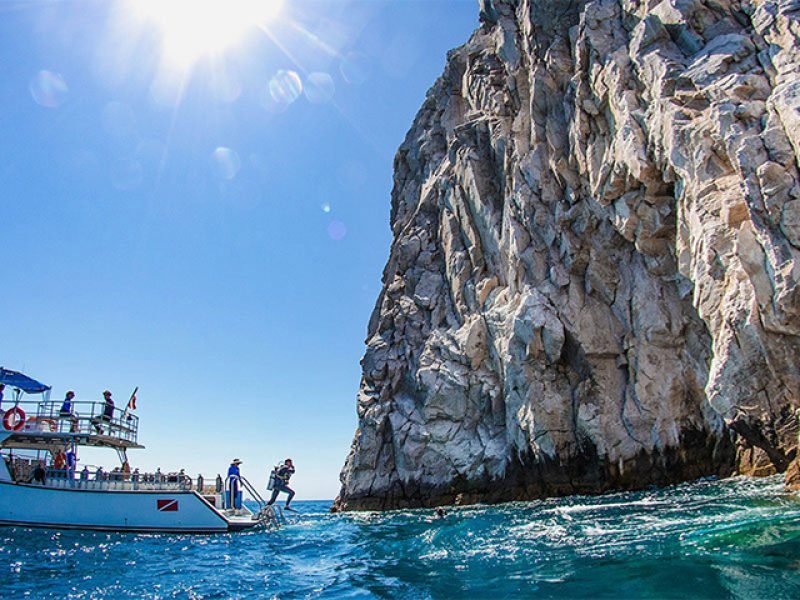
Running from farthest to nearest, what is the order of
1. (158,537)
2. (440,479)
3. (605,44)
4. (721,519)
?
(440,479) < (605,44) < (158,537) < (721,519)

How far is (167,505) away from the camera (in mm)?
22203

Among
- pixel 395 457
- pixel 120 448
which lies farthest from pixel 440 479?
pixel 120 448

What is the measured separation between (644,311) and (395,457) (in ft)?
72.2

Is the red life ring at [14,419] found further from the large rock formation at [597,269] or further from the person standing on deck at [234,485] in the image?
the large rock formation at [597,269]

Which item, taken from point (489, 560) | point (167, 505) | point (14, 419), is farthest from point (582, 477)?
point (14, 419)

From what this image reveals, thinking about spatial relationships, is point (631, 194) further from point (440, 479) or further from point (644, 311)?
point (440, 479)

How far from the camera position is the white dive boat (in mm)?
21750

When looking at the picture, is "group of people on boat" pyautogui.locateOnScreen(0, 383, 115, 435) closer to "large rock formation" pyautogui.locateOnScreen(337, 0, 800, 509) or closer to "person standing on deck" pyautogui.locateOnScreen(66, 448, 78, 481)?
"person standing on deck" pyautogui.locateOnScreen(66, 448, 78, 481)

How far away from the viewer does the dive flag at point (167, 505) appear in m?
22.2

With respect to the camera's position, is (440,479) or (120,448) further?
(440,479)

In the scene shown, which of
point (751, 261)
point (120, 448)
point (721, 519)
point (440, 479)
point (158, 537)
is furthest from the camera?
point (440, 479)

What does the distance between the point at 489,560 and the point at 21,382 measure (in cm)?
2348

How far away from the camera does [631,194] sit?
91.1 ft

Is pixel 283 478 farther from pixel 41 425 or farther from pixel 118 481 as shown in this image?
pixel 41 425
